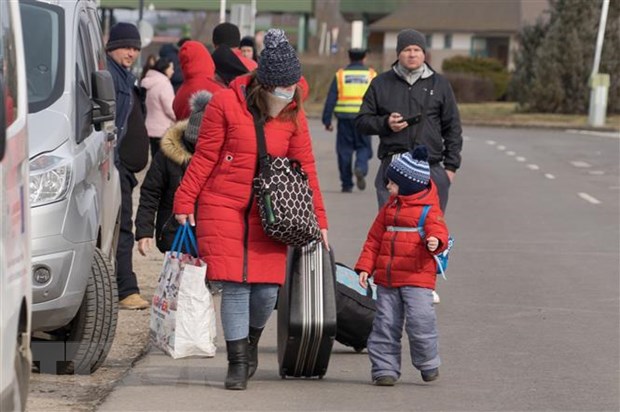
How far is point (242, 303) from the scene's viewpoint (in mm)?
Result: 7727

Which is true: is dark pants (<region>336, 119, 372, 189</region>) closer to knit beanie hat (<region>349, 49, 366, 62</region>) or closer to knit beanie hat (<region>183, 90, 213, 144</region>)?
knit beanie hat (<region>349, 49, 366, 62</region>)

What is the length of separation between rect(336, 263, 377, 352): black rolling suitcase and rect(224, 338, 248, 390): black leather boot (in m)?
0.94

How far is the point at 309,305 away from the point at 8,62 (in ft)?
8.08

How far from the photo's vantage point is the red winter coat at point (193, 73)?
1149 centimetres

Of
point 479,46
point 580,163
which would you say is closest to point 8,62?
point 580,163

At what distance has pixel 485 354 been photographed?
9.12 meters

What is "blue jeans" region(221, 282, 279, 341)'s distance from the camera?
7.71 m

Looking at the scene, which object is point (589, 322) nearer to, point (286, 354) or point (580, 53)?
point (286, 354)

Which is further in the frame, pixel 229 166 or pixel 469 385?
pixel 469 385

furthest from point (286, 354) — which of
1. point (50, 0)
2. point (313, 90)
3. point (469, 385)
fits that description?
point (313, 90)

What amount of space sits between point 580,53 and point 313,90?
43.7ft

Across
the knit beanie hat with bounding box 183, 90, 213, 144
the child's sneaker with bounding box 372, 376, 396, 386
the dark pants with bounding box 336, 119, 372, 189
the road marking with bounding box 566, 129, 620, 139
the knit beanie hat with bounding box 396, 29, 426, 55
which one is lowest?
the road marking with bounding box 566, 129, 620, 139

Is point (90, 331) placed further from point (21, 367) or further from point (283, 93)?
point (21, 367)

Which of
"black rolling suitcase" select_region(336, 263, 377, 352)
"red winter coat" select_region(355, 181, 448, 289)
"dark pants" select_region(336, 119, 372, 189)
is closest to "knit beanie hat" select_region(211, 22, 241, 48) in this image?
"black rolling suitcase" select_region(336, 263, 377, 352)
